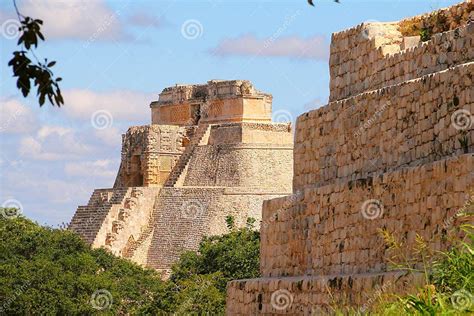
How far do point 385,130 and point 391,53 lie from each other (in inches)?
57.9

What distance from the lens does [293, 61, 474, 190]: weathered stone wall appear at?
17.3 metres

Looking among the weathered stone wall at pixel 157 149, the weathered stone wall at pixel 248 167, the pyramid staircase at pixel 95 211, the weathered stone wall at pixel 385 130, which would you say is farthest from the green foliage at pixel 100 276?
the weathered stone wall at pixel 385 130

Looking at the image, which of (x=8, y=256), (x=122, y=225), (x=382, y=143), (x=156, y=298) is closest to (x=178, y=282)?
(x=156, y=298)

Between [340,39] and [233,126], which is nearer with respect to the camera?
[340,39]

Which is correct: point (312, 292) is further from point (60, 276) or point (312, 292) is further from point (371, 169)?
point (60, 276)

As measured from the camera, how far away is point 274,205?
22.2 m

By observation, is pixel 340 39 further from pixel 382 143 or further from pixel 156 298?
pixel 156 298

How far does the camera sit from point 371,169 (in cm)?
1945

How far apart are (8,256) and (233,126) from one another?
1910cm

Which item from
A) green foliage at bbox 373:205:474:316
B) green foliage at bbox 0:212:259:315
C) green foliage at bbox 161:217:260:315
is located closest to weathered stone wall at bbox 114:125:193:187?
green foliage at bbox 0:212:259:315

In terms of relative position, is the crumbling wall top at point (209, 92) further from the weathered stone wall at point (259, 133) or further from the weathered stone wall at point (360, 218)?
the weathered stone wall at point (360, 218)

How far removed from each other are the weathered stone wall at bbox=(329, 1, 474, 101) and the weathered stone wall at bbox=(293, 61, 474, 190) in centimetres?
41

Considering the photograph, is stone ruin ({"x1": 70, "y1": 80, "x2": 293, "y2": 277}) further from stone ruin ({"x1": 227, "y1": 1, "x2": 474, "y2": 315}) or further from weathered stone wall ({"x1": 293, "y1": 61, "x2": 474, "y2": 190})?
weathered stone wall ({"x1": 293, "y1": 61, "x2": 474, "y2": 190})

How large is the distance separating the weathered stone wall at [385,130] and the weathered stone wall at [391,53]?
16.2 inches
